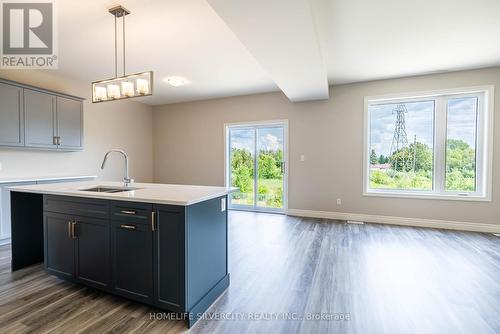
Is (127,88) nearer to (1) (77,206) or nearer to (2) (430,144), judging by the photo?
(1) (77,206)

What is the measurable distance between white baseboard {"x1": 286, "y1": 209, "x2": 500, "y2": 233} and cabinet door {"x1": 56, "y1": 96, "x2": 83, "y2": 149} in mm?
4387

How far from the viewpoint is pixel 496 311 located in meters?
1.87

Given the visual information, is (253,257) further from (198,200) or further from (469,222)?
(469,222)

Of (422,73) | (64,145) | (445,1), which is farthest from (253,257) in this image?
(422,73)

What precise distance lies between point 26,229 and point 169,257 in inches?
85.3

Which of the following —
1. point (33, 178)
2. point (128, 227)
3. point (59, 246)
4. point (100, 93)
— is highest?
point (100, 93)

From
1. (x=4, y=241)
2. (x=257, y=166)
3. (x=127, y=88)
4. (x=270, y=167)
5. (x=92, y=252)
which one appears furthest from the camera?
(x=257, y=166)

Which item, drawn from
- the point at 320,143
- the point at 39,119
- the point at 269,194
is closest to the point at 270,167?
the point at 269,194

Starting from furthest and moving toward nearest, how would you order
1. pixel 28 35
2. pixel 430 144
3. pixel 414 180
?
pixel 414 180
pixel 430 144
pixel 28 35

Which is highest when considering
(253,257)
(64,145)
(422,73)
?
(422,73)

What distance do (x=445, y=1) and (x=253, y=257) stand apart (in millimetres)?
3370

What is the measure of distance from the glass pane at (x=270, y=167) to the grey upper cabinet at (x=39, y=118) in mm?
3611

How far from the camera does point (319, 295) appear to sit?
6.93 ft

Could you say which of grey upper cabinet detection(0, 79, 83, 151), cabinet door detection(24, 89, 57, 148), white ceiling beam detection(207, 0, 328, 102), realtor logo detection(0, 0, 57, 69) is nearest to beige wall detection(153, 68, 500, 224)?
white ceiling beam detection(207, 0, 328, 102)
